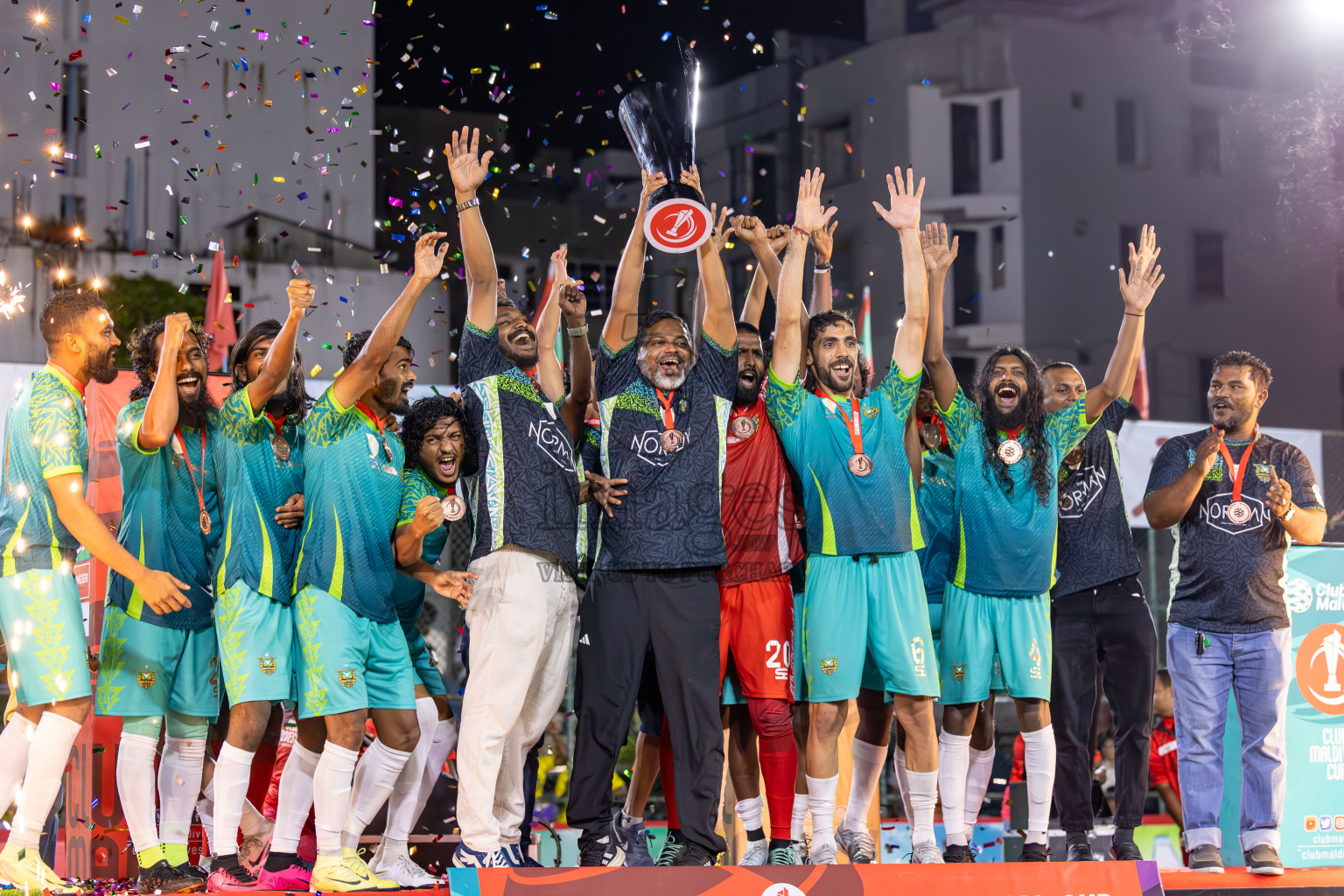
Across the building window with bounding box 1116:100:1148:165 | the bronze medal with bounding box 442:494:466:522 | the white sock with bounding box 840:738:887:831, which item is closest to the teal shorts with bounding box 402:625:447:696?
the bronze medal with bounding box 442:494:466:522

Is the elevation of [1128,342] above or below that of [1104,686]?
above

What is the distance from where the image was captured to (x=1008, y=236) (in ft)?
80.8

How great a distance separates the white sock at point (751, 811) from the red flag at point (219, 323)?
5252 millimetres

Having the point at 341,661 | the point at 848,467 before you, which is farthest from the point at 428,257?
the point at 848,467

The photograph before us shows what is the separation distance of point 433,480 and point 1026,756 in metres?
2.90

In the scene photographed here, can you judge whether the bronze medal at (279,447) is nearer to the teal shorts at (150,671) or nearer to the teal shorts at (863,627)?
the teal shorts at (150,671)

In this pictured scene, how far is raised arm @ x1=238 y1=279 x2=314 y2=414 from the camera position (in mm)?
4871

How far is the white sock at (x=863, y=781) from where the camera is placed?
546cm

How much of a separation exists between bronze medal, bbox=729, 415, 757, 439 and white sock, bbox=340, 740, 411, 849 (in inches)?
76.3

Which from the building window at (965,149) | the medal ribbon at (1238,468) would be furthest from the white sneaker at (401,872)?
the building window at (965,149)

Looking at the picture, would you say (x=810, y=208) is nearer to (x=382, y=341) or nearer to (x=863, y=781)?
(x=382, y=341)

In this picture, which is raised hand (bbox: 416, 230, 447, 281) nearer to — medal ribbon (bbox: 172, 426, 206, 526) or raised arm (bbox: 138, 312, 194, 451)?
raised arm (bbox: 138, 312, 194, 451)

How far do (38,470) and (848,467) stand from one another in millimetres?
3238

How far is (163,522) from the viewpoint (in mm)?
5070
